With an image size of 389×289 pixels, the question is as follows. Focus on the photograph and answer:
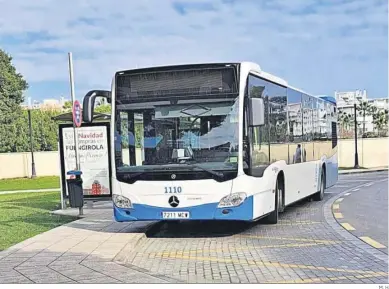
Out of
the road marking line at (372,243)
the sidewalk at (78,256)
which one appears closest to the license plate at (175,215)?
the sidewalk at (78,256)

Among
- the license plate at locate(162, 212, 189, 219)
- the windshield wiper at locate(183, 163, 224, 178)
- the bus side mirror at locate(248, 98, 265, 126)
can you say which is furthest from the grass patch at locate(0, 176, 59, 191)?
the bus side mirror at locate(248, 98, 265, 126)

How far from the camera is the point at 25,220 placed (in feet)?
46.3

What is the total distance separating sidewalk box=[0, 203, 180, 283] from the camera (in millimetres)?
6977

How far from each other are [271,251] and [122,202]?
3100 mm

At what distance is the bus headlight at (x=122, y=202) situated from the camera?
10.7 metres

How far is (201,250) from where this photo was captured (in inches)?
374

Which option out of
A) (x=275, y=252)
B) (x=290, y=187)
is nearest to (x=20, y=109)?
(x=290, y=187)

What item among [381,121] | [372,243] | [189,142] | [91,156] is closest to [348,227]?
[372,243]

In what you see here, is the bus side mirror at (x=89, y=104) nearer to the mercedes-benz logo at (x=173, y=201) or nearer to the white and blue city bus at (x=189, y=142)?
the white and blue city bus at (x=189, y=142)

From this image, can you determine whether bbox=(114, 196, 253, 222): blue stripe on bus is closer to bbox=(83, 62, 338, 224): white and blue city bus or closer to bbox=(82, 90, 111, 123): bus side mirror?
bbox=(83, 62, 338, 224): white and blue city bus

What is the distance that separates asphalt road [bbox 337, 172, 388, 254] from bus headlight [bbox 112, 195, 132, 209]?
4.33 meters

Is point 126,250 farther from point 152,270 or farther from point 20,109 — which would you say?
point 20,109

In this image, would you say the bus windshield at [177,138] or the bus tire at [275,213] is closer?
the bus windshield at [177,138]

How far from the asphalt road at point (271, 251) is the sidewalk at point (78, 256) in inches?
15.7
